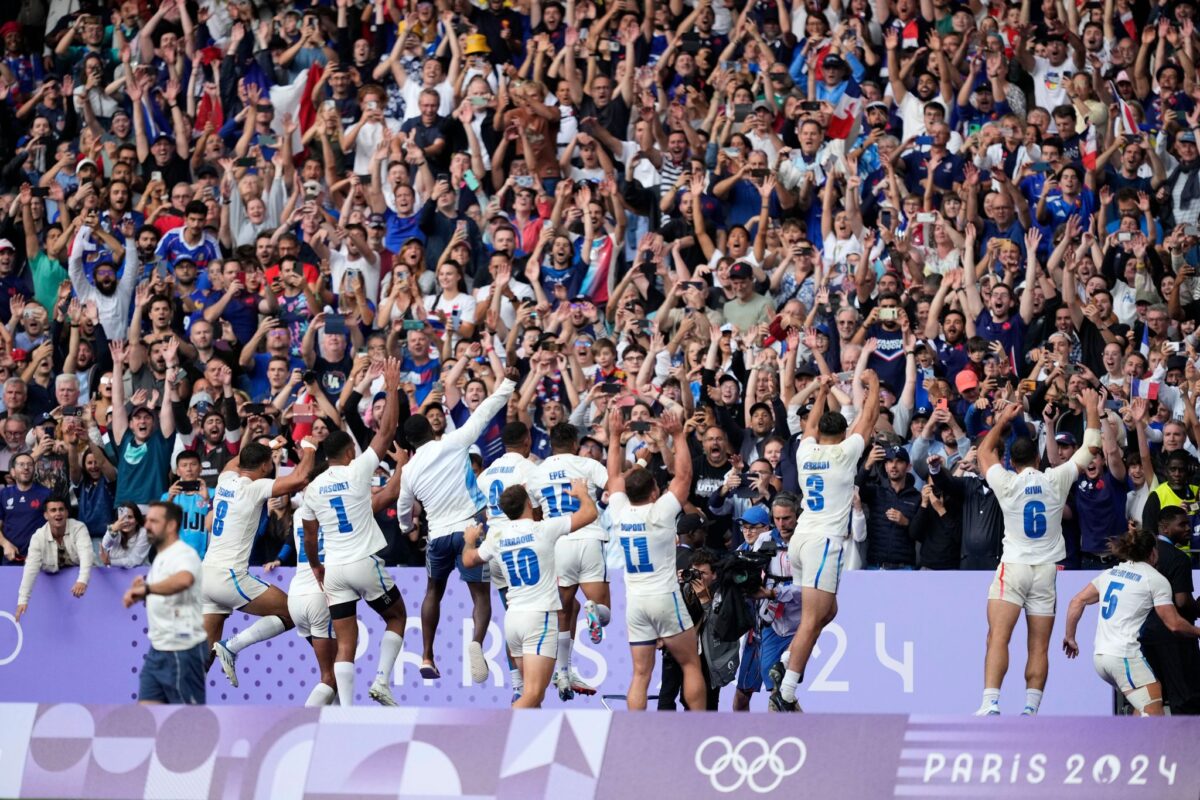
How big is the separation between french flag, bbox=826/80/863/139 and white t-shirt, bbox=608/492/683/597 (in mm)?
8854

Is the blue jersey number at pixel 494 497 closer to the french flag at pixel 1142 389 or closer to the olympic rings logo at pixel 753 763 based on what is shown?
the olympic rings logo at pixel 753 763

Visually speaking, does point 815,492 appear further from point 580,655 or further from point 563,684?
point 580,655

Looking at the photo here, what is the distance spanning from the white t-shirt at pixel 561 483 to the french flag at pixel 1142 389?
567cm

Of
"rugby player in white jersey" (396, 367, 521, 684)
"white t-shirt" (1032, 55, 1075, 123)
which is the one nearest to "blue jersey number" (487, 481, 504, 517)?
"rugby player in white jersey" (396, 367, 521, 684)

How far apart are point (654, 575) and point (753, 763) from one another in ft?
8.21

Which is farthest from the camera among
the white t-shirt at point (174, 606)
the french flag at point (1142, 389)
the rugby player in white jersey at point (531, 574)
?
the french flag at point (1142, 389)

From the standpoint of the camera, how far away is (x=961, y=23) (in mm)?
22406

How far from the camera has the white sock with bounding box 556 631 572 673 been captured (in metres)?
15.6

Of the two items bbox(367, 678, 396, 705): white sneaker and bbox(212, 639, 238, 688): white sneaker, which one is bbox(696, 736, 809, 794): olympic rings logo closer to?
bbox(367, 678, 396, 705): white sneaker

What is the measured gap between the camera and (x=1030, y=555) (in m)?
14.9

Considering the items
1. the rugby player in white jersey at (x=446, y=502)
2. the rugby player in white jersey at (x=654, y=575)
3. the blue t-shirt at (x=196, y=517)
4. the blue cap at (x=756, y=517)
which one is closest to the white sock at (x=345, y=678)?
the rugby player in white jersey at (x=446, y=502)

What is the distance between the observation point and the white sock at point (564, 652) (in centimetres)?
1556

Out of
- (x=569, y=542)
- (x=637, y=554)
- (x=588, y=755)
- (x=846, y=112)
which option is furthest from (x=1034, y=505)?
(x=846, y=112)

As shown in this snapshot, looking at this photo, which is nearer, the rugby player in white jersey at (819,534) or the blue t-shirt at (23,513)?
the rugby player in white jersey at (819,534)
